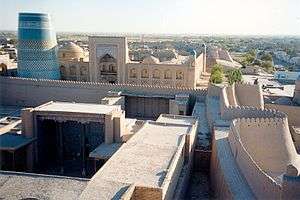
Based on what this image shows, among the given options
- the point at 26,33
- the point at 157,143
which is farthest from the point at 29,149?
the point at 26,33

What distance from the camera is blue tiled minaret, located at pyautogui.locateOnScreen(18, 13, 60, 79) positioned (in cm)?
2156

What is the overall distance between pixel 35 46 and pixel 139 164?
14.9m

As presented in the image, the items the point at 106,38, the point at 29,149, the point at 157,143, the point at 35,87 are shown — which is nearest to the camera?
the point at 157,143

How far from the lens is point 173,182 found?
9.25 m

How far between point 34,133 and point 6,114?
254 inches

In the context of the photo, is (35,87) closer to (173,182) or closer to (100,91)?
(100,91)

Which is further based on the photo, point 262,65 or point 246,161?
point 262,65

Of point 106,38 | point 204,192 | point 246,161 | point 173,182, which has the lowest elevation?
point 204,192

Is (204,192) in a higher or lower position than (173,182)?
lower

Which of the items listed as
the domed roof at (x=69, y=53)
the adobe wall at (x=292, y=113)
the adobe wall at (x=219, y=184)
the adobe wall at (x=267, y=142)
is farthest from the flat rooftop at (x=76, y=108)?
the domed roof at (x=69, y=53)

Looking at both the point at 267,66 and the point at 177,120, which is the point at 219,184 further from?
the point at 267,66

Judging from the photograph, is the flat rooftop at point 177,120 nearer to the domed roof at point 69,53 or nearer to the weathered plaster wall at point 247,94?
the weathered plaster wall at point 247,94

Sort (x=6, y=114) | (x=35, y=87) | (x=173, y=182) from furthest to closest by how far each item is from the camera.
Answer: (x=35, y=87) → (x=6, y=114) → (x=173, y=182)

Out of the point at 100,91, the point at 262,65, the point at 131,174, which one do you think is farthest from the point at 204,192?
the point at 262,65
